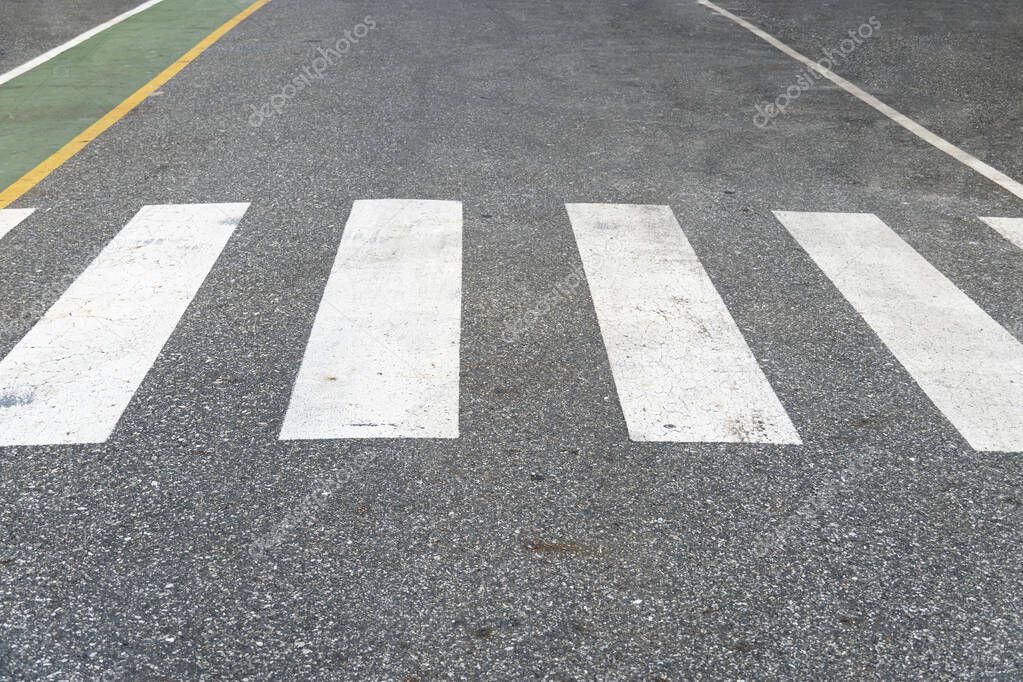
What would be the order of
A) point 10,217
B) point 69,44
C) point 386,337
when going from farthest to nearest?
point 69,44
point 10,217
point 386,337

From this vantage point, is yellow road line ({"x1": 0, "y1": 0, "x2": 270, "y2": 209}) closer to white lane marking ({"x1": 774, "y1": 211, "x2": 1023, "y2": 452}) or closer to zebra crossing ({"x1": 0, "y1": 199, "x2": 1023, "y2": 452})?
zebra crossing ({"x1": 0, "y1": 199, "x2": 1023, "y2": 452})

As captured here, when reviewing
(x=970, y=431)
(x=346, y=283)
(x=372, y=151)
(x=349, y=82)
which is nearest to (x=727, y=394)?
(x=970, y=431)

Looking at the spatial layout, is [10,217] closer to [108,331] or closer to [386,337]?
[108,331]

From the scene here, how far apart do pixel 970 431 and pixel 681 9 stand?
11.4 metres

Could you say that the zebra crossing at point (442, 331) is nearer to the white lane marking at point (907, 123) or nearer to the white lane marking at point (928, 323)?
the white lane marking at point (928, 323)

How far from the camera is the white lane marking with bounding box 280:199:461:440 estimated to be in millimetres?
4188

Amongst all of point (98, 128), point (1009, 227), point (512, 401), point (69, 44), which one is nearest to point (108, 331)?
point (512, 401)

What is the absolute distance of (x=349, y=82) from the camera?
32.4 feet

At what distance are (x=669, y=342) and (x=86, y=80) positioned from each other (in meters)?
6.98

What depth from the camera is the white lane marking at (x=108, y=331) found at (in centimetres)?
A: 419

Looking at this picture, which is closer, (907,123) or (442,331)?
(442,331)

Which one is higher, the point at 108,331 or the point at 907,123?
the point at 108,331

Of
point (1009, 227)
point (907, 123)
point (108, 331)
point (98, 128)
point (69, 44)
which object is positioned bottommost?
point (907, 123)

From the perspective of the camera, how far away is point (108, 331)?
4.90m
